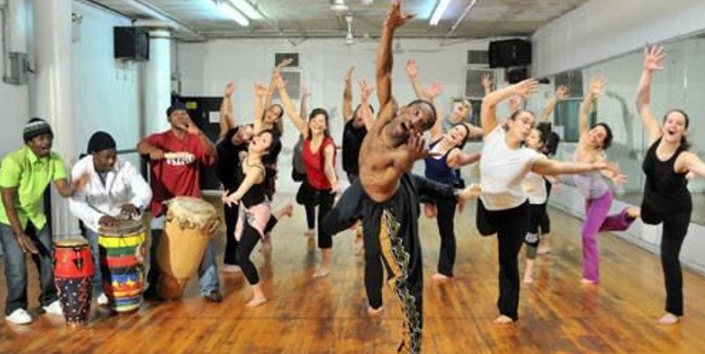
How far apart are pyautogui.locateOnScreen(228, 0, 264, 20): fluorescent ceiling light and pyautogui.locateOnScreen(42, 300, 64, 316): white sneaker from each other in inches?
246

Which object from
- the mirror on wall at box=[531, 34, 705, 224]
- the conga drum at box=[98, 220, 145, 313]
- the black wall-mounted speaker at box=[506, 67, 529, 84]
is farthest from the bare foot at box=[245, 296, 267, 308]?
the black wall-mounted speaker at box=[506, 67, 529, 84]

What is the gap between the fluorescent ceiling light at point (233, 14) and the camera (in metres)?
10.8

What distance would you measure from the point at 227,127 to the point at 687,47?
462 centimetres

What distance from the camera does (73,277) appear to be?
15.5 ft

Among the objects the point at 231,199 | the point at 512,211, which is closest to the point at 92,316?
the point at 231,199

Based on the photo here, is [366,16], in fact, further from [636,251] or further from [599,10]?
[636,251]

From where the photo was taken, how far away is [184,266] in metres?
5.45

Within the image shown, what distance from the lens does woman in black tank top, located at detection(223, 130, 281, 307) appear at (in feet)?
17.3

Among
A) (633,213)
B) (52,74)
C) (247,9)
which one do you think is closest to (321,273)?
(633,213)

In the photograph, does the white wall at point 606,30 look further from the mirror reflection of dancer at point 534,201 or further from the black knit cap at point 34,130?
the black knit cap at point 34,130

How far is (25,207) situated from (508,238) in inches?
126

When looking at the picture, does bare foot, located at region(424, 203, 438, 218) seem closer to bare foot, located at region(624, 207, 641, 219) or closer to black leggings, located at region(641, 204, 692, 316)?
Answer: black leggings, located at region(641, 204, 692, 316)

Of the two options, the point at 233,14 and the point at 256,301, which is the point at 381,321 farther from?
the point at 233,14

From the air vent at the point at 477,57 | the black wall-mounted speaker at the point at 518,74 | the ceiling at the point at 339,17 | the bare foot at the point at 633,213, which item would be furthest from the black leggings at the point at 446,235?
the air vent at the point at 477,57
